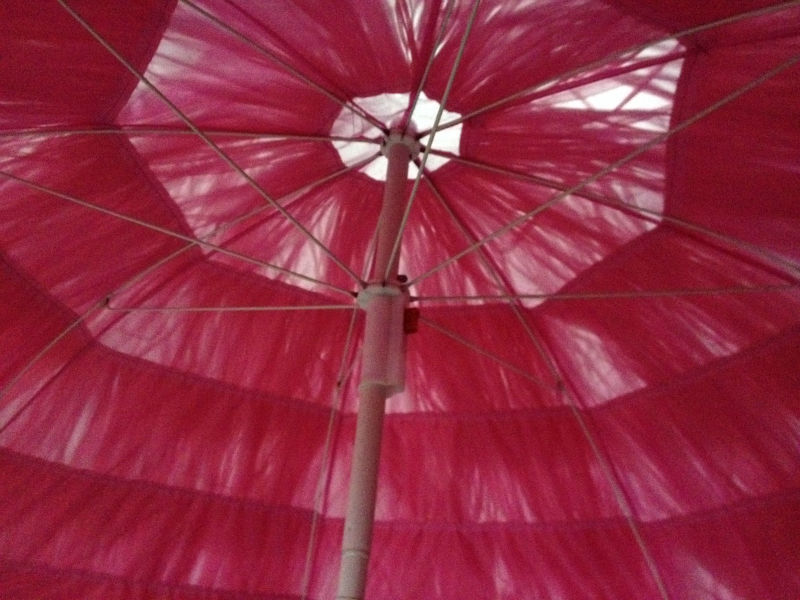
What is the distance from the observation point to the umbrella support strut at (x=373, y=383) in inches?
189

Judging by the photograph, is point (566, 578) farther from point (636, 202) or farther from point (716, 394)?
point (636, 202)

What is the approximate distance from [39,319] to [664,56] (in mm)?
4585

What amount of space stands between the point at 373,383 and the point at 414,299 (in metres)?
0.79

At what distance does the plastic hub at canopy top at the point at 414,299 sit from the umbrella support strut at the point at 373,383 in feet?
0.80

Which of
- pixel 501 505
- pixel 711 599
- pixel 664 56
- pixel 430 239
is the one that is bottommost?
pixel 711 599

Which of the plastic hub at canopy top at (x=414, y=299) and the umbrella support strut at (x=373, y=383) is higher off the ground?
the plastic hub at canopy top at (x=414, y=299)

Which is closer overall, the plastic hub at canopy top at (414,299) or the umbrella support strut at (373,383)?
the umbrella support strut at (373,383)

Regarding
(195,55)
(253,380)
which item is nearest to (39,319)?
(253,380)

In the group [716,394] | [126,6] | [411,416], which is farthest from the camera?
[411,416]

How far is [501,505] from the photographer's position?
24.5ft

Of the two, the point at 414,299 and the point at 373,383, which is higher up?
the point at 414,299

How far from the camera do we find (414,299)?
573 cm

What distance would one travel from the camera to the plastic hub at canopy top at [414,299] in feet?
17.0

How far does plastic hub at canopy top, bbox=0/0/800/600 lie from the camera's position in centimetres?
518
